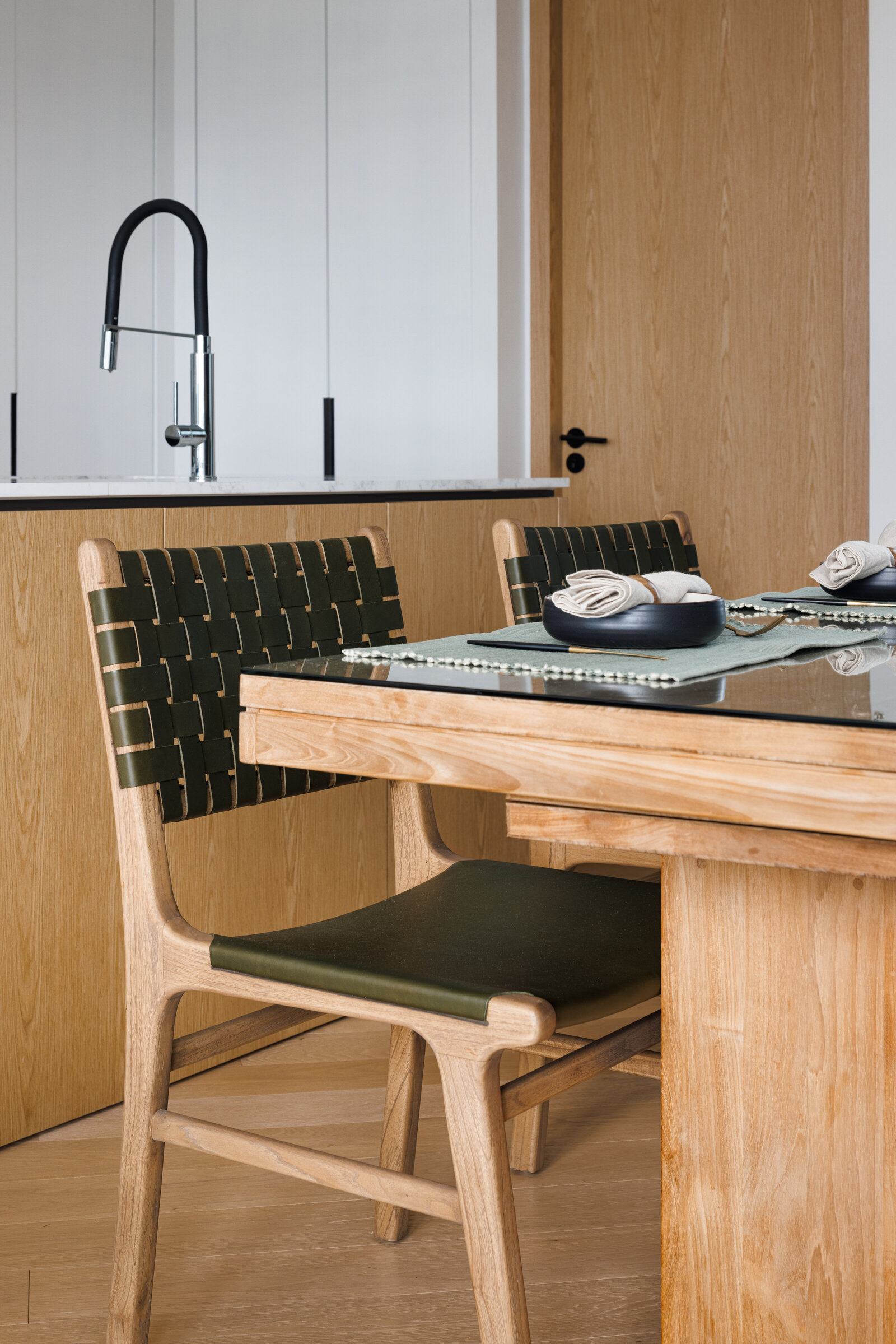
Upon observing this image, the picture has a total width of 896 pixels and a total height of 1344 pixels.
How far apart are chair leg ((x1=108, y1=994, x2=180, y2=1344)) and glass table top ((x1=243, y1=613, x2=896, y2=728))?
1.48 ft

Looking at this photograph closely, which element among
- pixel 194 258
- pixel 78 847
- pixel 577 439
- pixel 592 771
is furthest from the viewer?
pixel 577 439

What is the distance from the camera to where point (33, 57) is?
3576 millimetres

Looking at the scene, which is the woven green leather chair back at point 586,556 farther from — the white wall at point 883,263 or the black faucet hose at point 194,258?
the white wall at point 883,263

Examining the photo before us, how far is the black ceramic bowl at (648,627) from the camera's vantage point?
49.6 inches

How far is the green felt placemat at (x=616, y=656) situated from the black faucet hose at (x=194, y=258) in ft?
4.10

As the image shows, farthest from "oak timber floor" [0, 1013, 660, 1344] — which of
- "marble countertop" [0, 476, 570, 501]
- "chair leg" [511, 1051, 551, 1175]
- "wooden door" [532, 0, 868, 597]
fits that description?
"wooden door" [532, 0, 868, 597]

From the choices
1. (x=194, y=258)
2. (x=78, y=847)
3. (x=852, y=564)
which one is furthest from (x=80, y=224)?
(x=852, y=564)

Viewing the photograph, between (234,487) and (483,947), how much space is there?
1.02m

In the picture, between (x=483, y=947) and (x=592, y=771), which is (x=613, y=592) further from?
(x=483, y=947)

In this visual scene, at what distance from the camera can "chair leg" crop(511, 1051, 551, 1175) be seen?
1.93m

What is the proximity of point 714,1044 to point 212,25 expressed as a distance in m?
3.58

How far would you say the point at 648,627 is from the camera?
4.13ft

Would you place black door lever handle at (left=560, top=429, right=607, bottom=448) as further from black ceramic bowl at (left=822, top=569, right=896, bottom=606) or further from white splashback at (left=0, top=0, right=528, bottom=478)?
black ceramic bowl at (left=822, top=569, right=896, bottom=606)

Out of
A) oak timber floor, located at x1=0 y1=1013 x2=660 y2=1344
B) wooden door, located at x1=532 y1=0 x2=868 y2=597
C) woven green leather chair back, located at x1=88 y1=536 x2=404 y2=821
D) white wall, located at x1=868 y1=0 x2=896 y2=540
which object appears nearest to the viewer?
woven green leather chair back, located at x1=88 y1=536 x2=404 y2=821
